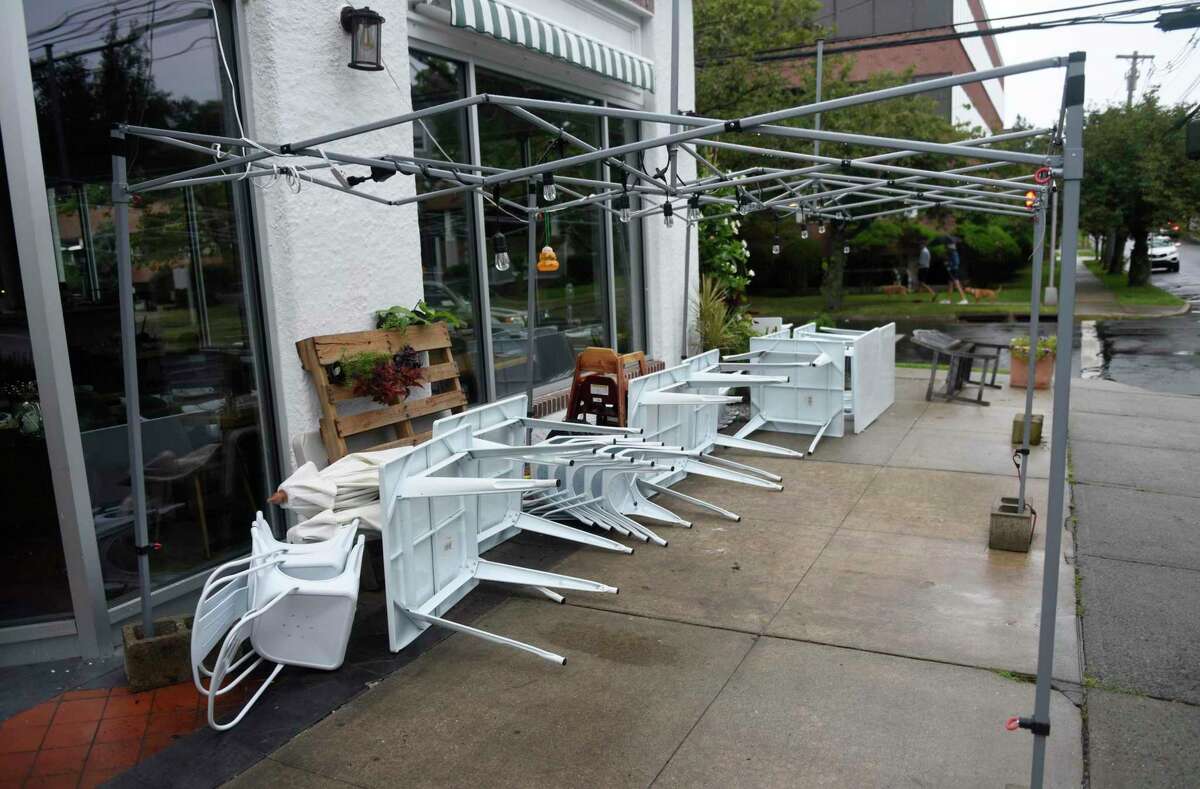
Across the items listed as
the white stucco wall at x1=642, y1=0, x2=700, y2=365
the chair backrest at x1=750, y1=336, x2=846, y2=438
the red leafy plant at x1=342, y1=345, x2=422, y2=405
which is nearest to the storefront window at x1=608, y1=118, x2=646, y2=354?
the white stucco wall at x1=642, y1=0, x2=700, y2=365

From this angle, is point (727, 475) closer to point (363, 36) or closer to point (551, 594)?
point (551, 594)

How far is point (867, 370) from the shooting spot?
33.4 ft

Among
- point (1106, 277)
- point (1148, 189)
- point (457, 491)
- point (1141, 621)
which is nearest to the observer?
point (457, 491)

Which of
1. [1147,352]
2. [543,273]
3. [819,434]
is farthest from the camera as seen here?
[1147,352]

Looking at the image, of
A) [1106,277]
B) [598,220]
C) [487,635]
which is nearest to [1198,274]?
[1106,277]

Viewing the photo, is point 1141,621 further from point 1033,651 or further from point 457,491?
point 457,491

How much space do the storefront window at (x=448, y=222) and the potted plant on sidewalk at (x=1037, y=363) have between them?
7.46 m

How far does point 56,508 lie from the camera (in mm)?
4984

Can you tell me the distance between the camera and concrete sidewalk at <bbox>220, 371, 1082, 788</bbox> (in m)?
3.90

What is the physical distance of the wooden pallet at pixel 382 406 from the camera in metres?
6.30

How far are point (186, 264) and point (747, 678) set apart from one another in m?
4.21

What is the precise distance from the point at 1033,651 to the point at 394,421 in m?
4.54

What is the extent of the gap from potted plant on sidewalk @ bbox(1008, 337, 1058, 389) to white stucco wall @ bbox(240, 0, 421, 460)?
8732 millimetres

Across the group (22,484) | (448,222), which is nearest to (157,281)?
(22,484)
